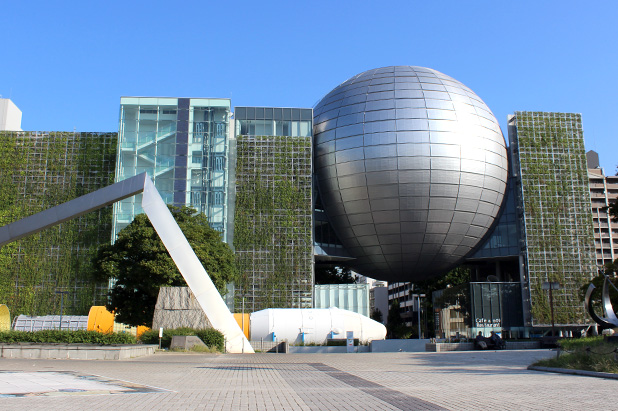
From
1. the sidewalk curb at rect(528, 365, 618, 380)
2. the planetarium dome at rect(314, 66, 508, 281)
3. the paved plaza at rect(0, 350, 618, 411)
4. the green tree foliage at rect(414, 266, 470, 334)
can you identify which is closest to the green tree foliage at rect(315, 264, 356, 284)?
the planetarium dome at rect(314, 66, 508, 281)

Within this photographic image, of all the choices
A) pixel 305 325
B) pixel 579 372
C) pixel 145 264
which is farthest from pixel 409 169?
pixel 579 372

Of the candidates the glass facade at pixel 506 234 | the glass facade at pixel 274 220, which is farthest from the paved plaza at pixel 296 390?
the glass facade at pixel 506 234

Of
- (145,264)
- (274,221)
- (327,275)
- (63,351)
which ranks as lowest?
(63,351)

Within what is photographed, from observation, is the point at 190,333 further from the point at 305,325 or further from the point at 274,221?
the point at 274,221

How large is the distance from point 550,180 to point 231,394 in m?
51.3

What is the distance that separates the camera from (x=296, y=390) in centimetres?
1280

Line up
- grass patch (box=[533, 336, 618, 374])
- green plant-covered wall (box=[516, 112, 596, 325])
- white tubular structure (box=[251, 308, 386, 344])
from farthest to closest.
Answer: green plant-covered wall (box=[516, 112, 596, 325])
white tubular structure (box=[251, 308, 386, 344])
grass patch (box=[533, 336, 618, 374])

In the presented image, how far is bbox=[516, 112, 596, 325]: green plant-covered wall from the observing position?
2132 inches

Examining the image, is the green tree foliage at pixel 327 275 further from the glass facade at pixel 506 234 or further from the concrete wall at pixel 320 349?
the concrete wall at pixel 320 349

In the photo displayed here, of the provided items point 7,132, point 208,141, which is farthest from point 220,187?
point 7,132

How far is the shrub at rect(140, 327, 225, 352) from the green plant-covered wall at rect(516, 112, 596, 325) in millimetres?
35011

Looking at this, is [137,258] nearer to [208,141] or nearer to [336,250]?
[208,141]

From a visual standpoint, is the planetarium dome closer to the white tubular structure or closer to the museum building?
the museum building

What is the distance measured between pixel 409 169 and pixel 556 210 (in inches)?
616
